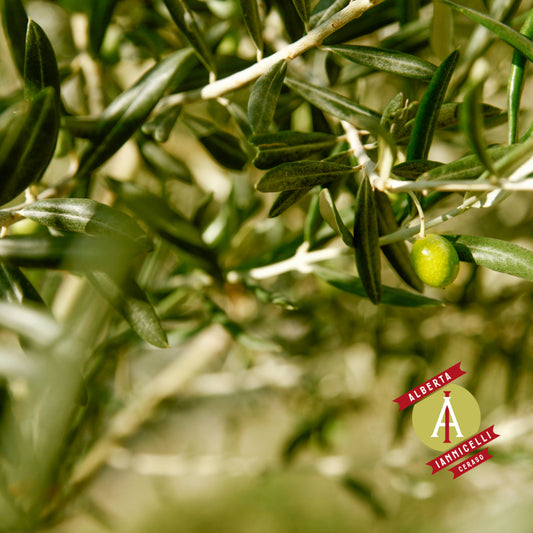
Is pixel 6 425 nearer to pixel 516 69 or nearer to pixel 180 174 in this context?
pixel 180 174

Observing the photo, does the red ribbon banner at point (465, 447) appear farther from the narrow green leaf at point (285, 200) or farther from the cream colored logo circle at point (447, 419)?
the narrow green leaf at point (285, 200)

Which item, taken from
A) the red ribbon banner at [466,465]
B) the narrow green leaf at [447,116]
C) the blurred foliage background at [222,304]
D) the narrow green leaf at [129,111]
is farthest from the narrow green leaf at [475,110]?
the red ribbon banner at [466,465]

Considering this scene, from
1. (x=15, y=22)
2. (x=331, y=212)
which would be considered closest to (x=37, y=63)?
(x=15, y=22)

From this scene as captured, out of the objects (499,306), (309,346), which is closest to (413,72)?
(499,306)

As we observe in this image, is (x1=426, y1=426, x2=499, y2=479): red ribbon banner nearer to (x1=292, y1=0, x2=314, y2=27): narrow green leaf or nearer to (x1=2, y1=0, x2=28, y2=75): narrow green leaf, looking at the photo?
(x1=292, y1=0, x2=314, y2=27): narrow green leaf

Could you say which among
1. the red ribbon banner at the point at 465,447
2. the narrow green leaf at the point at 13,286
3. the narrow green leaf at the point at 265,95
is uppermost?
the narrow green leaf at the point at 265,95

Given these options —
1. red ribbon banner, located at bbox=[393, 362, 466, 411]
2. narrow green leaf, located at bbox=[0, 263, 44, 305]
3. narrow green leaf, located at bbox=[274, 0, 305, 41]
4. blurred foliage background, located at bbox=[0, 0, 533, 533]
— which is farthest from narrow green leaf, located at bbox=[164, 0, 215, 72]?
red ribbon banner, located at bbox=[393, 362, 466, 411]

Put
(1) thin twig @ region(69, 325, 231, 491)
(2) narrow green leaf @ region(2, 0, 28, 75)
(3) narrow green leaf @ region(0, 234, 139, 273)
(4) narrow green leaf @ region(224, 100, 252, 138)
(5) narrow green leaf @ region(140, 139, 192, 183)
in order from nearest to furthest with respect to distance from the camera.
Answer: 1. (3) narrow green leaf @ region(0, 234, 139, 273)
2. (2) narrow green leaf @ region(2, 0, 28, 75)
3. (4) narrow green leaf @ region(224, 100, 252, 138)
4. (5) narrow green leaf @ region(140, 139, 192, 183)
5. (1) thin twig @ region(69, 325, 231, 491)
